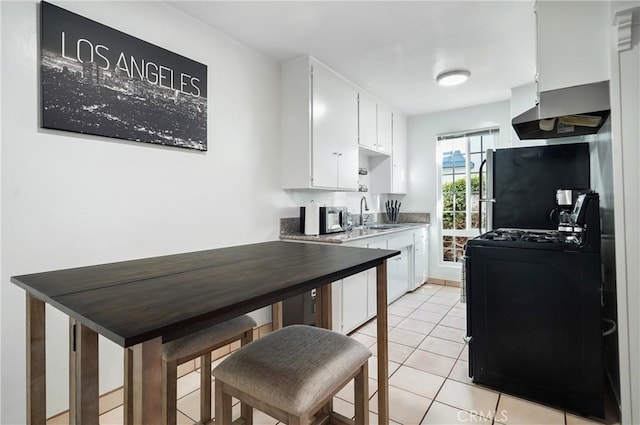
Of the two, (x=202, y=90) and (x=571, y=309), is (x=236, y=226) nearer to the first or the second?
(x=202, y=90)

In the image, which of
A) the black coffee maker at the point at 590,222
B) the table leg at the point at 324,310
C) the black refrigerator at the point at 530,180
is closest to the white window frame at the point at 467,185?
the black refrigerator at the point at 530,180

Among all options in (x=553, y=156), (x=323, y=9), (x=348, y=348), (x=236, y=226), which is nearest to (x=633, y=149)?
(x=553, y=156)

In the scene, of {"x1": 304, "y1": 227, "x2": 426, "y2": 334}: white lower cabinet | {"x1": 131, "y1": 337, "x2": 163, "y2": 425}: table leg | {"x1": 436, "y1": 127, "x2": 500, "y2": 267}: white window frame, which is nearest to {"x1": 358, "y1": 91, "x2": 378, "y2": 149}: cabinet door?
{"x1": 304, "y1": 227, "x2": 426, "y2": 334}: white lower cabinet

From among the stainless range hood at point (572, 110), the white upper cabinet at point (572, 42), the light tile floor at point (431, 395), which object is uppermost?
the white upper cabinet at point (572, 42)

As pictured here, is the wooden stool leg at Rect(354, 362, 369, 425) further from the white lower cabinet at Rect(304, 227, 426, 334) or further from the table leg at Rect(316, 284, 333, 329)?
the white lower cabinet at Rect(304, 227, 426, 334)

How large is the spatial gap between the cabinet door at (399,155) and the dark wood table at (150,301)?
3088 millimetres

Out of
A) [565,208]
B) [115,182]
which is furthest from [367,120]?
[115,182]

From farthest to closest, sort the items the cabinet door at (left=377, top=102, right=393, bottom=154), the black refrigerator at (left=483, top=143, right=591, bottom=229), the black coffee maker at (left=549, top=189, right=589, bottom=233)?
1. the cabinet door at (left=377, top=102, right=393, bottom=154)
2. the black refrigerator at (left=483, top=143, right=591, bottom=229)
3. the black coffee maker at (left=549, top=189, right=589, bottom=233)

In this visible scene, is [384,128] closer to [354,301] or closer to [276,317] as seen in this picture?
[354,301]

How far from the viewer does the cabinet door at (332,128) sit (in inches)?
113

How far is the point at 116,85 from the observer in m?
1.80

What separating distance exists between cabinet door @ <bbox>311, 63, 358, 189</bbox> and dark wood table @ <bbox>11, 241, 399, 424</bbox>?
5.19 feet

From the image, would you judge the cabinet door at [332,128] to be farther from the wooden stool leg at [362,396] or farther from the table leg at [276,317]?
the wooden stool leg at [362,396]

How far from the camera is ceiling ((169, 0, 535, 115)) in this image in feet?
6.91
